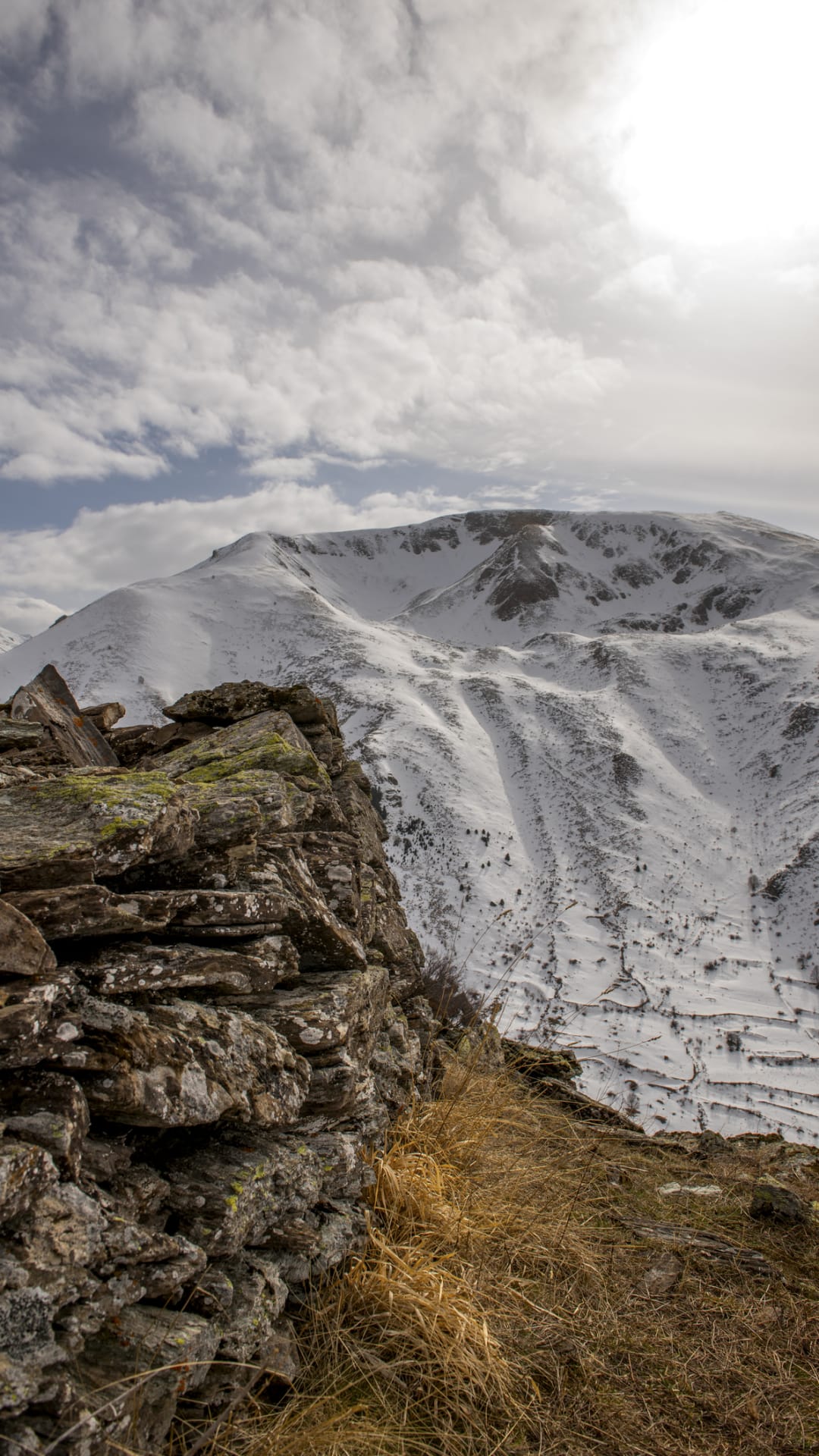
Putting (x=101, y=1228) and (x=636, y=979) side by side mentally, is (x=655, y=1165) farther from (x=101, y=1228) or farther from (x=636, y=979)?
(x=636, y=979)

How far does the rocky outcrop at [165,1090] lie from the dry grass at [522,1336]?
1.04ft

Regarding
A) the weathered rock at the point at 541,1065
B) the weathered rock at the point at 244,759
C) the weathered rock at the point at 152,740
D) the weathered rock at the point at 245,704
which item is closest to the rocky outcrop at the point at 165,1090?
the weathered rock at the point at 244,759

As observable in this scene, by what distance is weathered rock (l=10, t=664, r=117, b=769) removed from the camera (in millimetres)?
8117

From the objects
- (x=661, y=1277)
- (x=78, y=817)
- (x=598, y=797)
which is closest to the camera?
(x=78, y=817)

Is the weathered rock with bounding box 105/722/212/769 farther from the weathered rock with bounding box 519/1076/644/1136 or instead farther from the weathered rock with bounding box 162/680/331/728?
the weathered rock with bounding box 519/1076/644/1136

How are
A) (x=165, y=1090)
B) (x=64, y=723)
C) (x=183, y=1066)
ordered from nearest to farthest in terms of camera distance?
(x=165, y=1090) < (x=183, y=1066) < (x=64, y=723)

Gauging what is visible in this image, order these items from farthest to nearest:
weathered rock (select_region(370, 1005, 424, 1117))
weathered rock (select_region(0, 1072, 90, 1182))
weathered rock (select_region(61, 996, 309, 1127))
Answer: weathered rock (select_region(370, 1005, 424, 1117)) → weathered rock (select_region(61, 996, 309, 1127)) → weathered rock (select_region(0, 1072, 90, 1182))

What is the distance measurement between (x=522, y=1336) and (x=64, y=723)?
830cm

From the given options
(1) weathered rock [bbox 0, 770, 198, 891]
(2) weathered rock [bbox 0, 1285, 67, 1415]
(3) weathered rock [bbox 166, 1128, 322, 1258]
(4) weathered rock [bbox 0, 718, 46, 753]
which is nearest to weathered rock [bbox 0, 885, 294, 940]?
(1) weathered rock [bbox 0, 770, 198, 891]

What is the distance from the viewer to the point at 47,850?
169 inches

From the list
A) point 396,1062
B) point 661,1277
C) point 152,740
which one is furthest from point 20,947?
point 152,740

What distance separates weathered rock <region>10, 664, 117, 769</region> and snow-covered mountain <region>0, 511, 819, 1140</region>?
33979mm

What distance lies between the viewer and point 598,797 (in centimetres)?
9444

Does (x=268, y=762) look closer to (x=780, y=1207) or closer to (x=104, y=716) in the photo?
(x=104, y=716)
